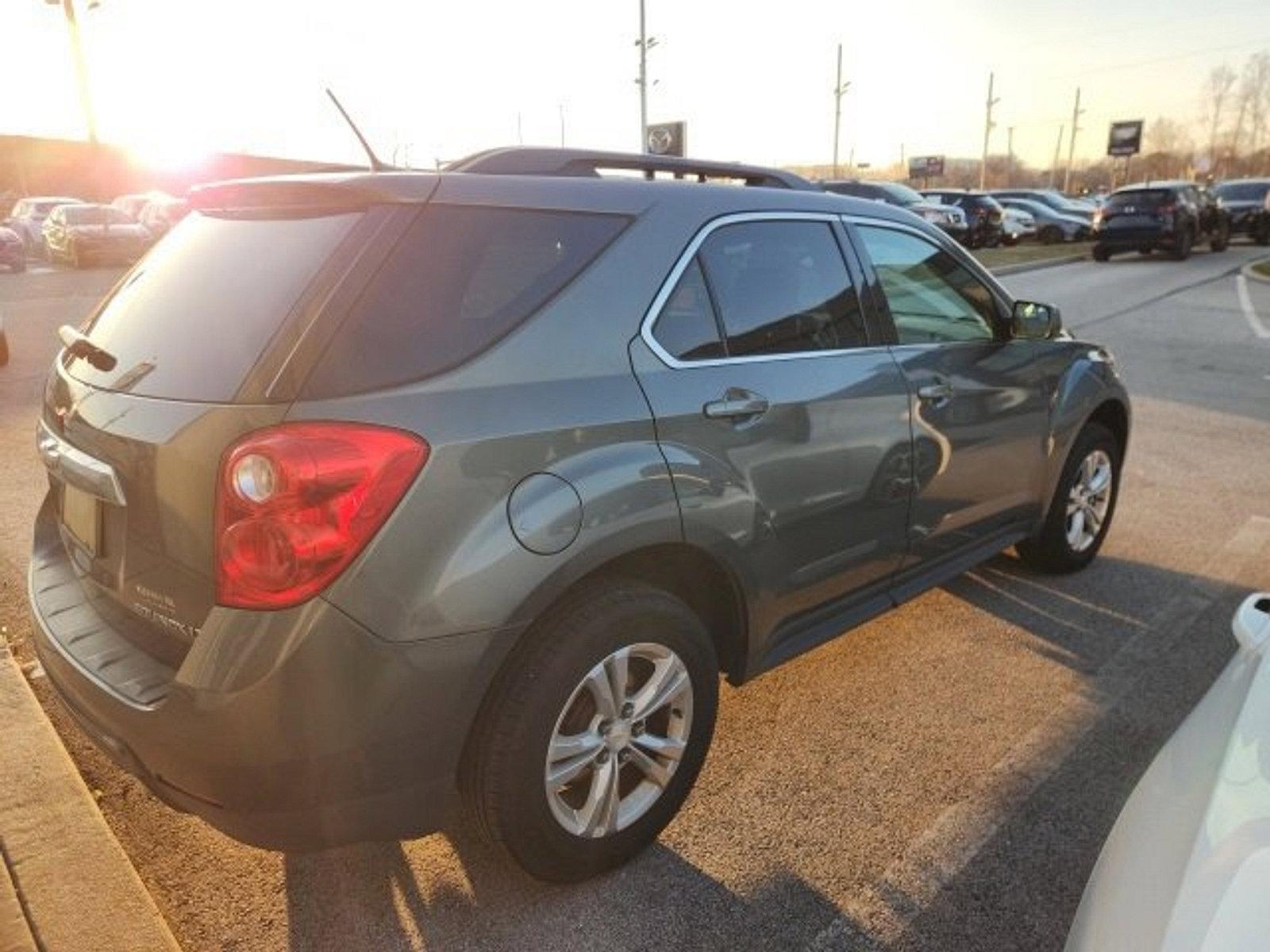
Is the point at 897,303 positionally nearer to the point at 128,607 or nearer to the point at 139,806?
the point at 128,607

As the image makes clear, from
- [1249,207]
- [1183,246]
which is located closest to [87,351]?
[1183,246]

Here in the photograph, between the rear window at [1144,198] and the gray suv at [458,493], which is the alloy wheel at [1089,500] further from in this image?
the rear window at [1144,198]

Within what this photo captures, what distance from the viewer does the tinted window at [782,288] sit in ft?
8.56

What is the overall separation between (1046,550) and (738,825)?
234cm

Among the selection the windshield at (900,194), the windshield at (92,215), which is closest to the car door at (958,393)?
the windshield at (900,194)

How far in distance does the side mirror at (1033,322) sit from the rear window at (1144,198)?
67.0 feet

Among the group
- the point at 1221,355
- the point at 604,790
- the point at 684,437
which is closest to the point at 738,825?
the point at 604,790

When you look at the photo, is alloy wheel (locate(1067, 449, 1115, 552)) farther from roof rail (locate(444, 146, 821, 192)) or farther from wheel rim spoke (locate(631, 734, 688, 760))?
wheel rim spoke (locate(631, 734, 688, 760))

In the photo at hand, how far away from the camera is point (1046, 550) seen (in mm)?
4207

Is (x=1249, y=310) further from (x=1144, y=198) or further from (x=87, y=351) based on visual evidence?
(x=87, y=351)

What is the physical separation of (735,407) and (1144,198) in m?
22.7

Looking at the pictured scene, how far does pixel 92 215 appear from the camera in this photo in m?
23.2

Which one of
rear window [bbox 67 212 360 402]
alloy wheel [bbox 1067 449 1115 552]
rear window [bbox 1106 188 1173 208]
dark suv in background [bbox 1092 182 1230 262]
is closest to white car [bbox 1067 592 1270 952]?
rear window [bbox 67 212 360 402]

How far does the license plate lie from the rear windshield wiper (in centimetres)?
32
